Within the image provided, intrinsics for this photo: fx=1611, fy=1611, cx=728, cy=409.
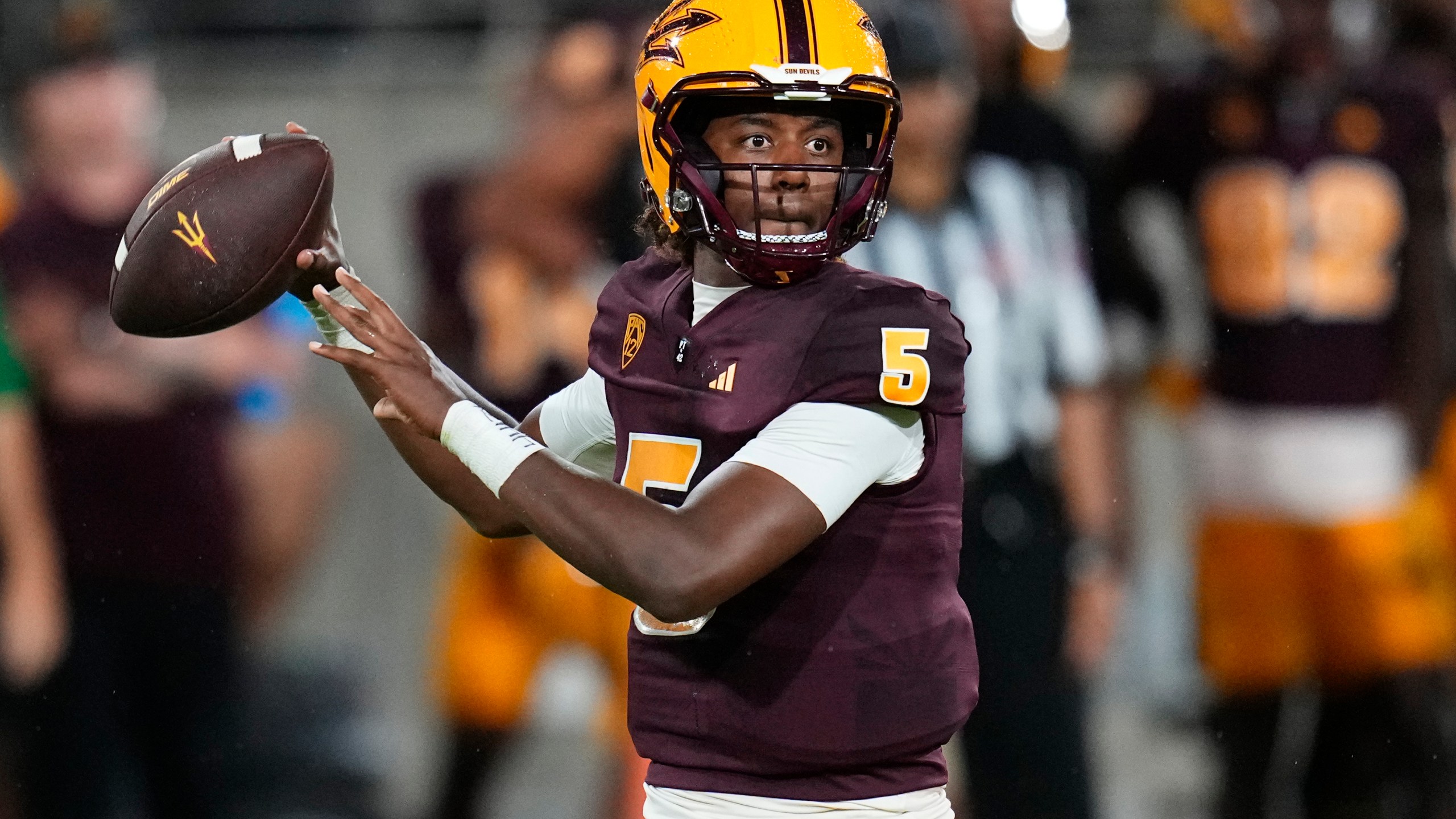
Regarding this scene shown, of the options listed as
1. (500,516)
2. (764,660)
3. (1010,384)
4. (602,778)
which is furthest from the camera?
(602,778)

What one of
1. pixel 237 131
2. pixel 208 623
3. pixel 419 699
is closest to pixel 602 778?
pixel 419 699

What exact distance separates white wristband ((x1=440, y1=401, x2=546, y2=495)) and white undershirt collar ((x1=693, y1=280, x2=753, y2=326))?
10.9 inches

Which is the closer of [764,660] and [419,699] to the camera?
[764,660]

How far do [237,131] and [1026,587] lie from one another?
2.16 metres

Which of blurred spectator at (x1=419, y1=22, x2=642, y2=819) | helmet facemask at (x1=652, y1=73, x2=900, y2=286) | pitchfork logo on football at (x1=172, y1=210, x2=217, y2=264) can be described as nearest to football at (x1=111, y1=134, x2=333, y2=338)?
pitchfork logo on football at (x1=172, y1=210, x2=217, y2=264)

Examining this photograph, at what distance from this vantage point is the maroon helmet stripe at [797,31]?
1841mm

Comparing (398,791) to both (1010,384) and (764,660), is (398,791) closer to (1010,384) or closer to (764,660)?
(1010,384)

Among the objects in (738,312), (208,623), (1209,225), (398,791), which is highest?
(738,312)

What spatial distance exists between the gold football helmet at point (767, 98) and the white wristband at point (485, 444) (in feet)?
1.08

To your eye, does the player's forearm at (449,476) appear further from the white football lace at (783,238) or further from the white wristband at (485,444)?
the white football lace at (783,238)

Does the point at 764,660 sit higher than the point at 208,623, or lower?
higher

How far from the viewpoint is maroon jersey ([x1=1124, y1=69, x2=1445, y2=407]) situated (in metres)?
3.92

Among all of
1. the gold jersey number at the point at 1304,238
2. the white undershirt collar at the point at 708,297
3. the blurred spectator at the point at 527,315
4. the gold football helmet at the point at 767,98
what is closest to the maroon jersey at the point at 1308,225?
the gold jersey number at the point at 1304,238

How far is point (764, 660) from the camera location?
1.75m
